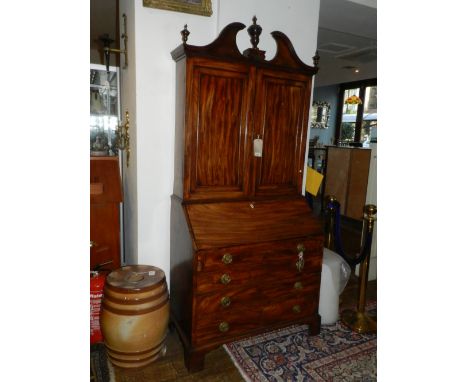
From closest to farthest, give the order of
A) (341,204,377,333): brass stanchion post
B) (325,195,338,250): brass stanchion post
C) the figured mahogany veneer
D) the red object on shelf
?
the red object on shelf < the figured mahogany veneer < (341,204,377,333): brass stanchion post < (325,195,338,250): brass stanchion post

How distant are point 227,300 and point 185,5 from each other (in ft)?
6.33

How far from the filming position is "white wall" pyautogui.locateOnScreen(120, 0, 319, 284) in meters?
2.20

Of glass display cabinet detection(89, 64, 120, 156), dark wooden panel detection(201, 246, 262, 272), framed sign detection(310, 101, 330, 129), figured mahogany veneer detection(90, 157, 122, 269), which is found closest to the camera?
dark wooden panel detection(201, 246, 262, 272)

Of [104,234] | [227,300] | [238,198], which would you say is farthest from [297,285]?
[104,234]

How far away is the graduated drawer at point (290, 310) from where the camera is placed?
2.15 metres

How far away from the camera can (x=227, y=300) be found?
1979 millimetres

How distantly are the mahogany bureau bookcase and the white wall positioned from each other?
0.17 metres

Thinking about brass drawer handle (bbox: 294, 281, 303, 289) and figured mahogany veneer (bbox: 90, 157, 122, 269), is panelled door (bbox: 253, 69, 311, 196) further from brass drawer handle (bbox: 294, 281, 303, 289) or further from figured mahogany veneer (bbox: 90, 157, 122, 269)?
figured mahogany veneer (bbox: 90, 157, 122, 269)

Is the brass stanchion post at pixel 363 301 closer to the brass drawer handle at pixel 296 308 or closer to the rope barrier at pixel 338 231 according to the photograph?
the rope barrier at pixel 338 231

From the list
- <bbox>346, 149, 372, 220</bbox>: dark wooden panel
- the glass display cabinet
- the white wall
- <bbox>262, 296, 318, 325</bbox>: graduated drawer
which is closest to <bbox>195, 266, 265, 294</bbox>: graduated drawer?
<bbox>262, 296, 318, 325</bbox>: graduated drawer
